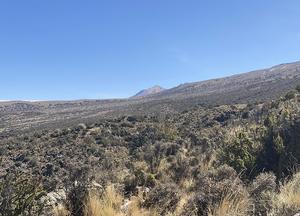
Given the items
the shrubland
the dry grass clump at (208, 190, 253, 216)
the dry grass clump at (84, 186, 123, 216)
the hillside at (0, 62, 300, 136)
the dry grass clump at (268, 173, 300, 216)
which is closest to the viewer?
the dry grass clump at (268, 173, 300, 216)

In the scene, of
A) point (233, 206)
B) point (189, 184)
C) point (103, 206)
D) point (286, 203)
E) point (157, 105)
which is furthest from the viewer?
point (157, 105)

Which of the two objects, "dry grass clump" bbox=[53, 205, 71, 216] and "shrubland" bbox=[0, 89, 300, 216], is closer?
"shrubland" bbox=[0, 89, 300, 216]

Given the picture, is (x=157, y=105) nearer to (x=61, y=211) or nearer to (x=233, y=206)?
(x=61, y=211)

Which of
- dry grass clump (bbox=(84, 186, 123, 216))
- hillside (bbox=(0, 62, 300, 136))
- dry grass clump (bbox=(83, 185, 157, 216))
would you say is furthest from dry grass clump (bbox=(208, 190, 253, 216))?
hillside (bbox=(0, 62, 300, 136))

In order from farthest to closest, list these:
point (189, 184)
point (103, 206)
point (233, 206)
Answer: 1. point (189, 184)
2. point (103, 206)
3. point (233, 206)

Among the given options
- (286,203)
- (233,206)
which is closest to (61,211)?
(233,206)

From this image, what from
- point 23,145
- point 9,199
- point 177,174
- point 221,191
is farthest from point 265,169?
point 23,145

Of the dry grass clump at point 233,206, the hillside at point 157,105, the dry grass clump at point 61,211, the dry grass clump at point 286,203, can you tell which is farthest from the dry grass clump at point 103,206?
the hillside at point 157,105

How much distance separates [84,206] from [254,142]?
7.51 meters

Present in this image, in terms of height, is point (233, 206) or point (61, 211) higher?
point (61, 211)

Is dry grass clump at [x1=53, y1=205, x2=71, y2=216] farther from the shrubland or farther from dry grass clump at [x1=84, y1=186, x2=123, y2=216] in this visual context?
dry grass clump at [x1=84, y1=186, x2=123, y2=216]

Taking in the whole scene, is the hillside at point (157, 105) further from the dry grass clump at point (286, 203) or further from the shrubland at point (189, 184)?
the dry grass clump at point (286, 203)

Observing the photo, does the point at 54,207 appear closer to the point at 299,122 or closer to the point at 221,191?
the point at 221,191

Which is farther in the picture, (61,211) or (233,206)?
(61,211)
